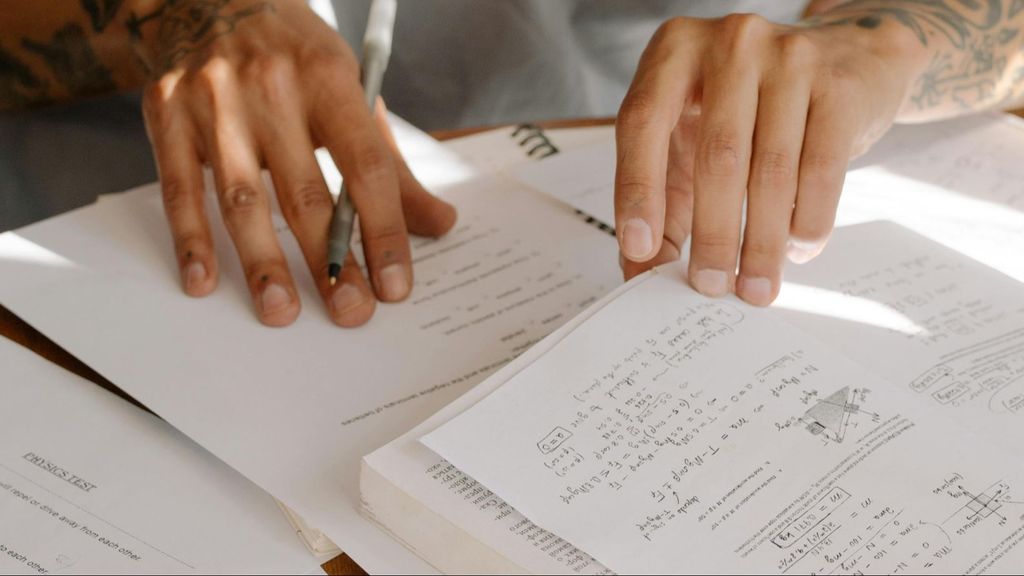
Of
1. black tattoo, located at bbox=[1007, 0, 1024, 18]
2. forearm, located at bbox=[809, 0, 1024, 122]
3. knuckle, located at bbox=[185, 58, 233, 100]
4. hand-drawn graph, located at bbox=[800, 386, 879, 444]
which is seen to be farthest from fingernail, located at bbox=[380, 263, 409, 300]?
black tattoo, located at bbox=[1007, 0, 1024, 18]

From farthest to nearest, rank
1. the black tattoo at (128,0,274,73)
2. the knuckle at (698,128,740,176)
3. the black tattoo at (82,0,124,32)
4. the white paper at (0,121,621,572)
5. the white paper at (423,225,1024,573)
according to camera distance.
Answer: the black tattoo at (82,0,124,32), the black tattoo at (128,0,274,73), the knuckle at (698,128,740,176), the white paper at (0,121,621,572), the white paper at (423,225,1024,573)

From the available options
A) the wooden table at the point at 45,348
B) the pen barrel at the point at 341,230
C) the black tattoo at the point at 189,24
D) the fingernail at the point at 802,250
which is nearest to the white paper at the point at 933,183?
the fingernail at the point at 802,250

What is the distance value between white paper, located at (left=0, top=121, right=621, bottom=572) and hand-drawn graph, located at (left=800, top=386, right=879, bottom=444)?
23cm

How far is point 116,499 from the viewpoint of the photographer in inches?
22.4

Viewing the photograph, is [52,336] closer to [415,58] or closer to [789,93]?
[789,93]

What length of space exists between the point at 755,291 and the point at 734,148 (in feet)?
0.37

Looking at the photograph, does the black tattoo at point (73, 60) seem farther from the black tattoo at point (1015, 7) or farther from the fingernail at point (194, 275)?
the black tattoo at point (1015, 7)

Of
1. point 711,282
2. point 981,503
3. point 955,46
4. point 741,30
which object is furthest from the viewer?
point 955,46

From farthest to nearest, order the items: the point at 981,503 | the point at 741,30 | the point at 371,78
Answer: the point at 371,78, the point at 741,30, the point at 981,503

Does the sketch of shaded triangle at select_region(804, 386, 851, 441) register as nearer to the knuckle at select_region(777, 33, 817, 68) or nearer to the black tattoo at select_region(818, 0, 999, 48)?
the knuckle at select_region(777, 33, 817, 68)

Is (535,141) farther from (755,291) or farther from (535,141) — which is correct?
(755,291)

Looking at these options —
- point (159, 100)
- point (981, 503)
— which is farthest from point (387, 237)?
point (981, 503)

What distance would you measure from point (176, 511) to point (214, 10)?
0.57m

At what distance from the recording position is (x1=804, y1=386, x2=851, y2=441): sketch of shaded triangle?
1.85 feet
